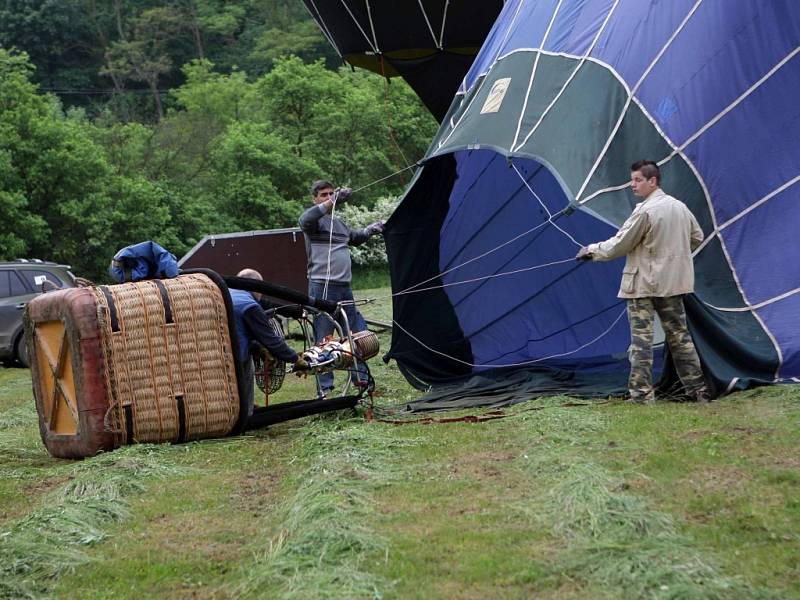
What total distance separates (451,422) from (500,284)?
3.10 m

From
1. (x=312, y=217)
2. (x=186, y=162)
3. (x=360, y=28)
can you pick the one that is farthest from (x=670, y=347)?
(x=186, y=162)

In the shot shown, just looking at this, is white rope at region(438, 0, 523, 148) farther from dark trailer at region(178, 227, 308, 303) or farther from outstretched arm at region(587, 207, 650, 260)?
dark trailer at region(178, 227, 308, 303)

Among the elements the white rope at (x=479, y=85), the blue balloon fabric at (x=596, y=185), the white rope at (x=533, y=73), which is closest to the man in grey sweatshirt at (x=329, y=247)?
the blue balloon fabric at (x=596, y=185)

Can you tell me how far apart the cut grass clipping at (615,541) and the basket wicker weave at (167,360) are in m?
2.23

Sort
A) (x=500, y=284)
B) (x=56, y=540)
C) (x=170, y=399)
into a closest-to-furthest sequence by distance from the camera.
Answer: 1. (x=56, y=540)
2. (x=170, y=399)
3. (x=500, y=284)

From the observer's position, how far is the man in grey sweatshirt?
30.3 feet

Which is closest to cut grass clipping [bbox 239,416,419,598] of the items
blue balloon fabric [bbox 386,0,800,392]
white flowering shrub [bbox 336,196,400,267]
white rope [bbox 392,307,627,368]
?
blue balloon fabric [bbox 386,0,800,392]

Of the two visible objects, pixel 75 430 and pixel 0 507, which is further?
pixel 75 430

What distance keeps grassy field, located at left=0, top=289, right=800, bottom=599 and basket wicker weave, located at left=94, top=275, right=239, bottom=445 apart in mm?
188

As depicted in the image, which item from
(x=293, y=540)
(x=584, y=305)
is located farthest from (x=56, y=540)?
(x=584, y=305)

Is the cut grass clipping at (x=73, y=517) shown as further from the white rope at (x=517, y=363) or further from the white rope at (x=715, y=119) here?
the white rope at (x=517, y=363)

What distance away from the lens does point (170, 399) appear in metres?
6.83

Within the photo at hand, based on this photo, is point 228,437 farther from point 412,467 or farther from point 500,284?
point 500,284

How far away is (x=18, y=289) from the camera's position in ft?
51.2
